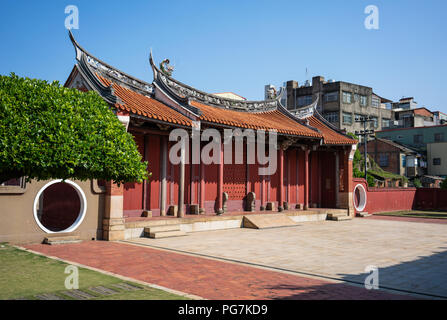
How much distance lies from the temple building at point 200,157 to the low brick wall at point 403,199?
13.6ft

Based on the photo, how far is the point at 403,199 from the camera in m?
29.3

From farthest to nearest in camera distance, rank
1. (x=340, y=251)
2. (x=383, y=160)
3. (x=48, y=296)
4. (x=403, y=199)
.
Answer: (x=383, y=160), (x=403, y=199), (x=340, y=251), (x=48, y=296)

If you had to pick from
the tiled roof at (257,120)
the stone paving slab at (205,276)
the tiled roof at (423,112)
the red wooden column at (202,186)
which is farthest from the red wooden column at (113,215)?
the tiled roof at (423,112)

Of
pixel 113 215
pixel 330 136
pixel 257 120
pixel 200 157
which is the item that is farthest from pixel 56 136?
pixel 330 136

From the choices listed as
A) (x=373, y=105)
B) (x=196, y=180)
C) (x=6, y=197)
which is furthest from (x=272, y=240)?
(x=373, y=105)

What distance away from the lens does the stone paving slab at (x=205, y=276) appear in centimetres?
631

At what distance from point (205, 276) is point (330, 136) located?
15.1 metres

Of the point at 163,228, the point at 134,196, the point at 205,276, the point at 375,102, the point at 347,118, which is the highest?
the point at 375,102

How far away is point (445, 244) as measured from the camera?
40.8ft

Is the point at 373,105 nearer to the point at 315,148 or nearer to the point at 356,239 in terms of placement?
the point at 315,148

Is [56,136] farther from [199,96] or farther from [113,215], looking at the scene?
[199,96]

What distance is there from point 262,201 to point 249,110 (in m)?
4.56

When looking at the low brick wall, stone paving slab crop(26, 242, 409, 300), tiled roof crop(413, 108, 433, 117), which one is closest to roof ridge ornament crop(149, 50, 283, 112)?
stone paving slab crop(26, 242, 409, 300)

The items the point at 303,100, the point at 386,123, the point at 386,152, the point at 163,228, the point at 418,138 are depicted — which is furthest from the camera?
the point at 386,123
